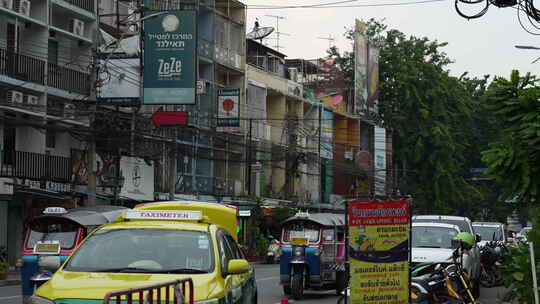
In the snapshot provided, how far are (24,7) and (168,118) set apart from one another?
8.29m

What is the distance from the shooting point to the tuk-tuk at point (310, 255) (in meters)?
23.6

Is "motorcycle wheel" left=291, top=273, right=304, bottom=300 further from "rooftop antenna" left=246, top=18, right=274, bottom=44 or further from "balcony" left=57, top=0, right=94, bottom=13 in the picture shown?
"rooftop antenna" left=246, top=18, right=274, bottom=44

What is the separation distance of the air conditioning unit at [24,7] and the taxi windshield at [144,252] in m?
27.6

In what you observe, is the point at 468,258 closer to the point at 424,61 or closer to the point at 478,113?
the point at 424,61

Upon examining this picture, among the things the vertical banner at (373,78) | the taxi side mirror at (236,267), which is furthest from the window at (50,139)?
the vertical banner at (373,78)

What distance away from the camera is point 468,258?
67.9 feet

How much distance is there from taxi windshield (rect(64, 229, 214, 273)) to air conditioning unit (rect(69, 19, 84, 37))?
30939mm

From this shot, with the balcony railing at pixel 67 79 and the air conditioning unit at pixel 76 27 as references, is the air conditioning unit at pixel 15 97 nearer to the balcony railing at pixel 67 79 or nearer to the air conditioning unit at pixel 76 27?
the balcony railing at pixel 67 79

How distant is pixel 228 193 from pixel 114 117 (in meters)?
14.4

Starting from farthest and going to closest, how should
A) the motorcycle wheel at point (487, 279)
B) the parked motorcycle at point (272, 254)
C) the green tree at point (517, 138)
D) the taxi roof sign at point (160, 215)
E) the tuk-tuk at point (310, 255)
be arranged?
the parked motorcycle at point (272, 254), the motorcycle wheel at point (487, 279), the tuk-tuk at point (310, 255), the taxi roof sign at point (160, 215), the green tree at point (517, 138)

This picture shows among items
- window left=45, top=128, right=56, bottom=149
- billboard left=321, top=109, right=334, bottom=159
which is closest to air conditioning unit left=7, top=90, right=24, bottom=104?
window left=45, top=128, right=56, bottom=149

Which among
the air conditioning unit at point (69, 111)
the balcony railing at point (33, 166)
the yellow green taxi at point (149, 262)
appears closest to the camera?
the yellow green taxi at point (149, 262)

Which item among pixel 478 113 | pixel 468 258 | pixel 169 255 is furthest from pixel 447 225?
pixel 478 113

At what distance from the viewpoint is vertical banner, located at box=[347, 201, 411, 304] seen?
577 inches
